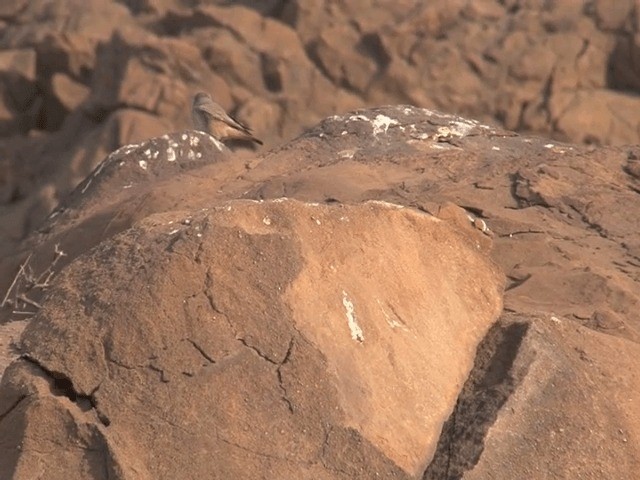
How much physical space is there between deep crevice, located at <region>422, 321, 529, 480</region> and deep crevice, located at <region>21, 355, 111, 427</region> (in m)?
1.06

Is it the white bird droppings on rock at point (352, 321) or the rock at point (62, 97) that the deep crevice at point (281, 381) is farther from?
the rock at point (62, 97)

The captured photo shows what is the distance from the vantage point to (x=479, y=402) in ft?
15.1

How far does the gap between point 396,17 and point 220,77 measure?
240cm

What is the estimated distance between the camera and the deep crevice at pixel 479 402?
14.4 feet

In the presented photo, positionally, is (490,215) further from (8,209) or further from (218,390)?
(8,209)

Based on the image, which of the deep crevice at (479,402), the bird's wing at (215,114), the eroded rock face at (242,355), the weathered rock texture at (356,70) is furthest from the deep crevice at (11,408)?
the weathered rock texture at (356,70)

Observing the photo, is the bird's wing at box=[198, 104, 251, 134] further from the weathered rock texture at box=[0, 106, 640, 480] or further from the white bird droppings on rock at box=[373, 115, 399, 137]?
the weathered rock texture at box=[0, 106, 640, 480]

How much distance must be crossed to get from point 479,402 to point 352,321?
506 mm

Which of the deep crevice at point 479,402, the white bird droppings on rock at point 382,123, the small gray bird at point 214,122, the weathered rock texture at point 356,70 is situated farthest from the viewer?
the weathered rock texture at point 356,70

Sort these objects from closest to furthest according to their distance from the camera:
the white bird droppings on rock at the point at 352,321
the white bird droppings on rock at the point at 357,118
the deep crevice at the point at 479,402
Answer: the deep crevice at the point at 479,402, the white bird droppings on rock at the point at 352,321, the white bird droppings on rock at the point at 357,118

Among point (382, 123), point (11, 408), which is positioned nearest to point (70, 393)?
point (11, 408)

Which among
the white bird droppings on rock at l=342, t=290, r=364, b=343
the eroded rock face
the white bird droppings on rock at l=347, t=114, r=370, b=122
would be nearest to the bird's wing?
the white bird droppings on rock at l=347, t=114, r=370, b=122

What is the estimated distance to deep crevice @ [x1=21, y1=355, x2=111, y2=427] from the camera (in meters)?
4.34

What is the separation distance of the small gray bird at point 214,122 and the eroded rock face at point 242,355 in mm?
7851
